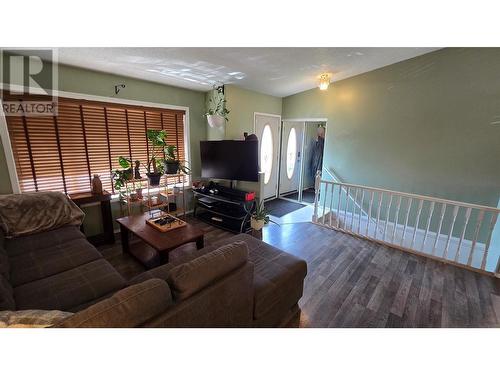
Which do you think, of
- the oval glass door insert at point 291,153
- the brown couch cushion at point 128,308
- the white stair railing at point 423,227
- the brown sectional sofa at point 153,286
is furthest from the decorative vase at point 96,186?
the oval glass door insert at point 291,153

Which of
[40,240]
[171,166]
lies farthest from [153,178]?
[40,240]

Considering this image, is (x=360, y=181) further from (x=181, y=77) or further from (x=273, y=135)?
(x=181, y=77)

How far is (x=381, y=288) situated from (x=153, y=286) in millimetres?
2147

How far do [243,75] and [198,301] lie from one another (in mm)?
3009

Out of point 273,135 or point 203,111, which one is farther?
point 273,135

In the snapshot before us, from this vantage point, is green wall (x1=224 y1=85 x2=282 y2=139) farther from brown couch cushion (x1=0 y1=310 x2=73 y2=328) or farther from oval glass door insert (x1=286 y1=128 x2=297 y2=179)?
brown couch cushion (x1=0 y1=310 x2=73 y2=328)

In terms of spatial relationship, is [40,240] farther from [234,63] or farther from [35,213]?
[234,63]

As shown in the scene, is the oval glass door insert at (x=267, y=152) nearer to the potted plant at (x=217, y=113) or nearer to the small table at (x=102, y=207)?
the potted plant at (x=217, y=113)

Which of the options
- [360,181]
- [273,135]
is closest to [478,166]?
[360,181]

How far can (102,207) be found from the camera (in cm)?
269
